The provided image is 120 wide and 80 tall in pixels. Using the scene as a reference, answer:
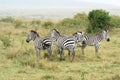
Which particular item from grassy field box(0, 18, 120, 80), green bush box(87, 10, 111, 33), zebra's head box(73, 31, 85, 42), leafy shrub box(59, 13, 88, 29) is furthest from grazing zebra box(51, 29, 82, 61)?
leafy shrub box(59, 13, 88, 29)

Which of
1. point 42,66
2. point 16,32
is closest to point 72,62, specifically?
point 42,66

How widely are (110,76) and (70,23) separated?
22.0m

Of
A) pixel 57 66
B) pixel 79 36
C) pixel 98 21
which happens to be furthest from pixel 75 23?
pixel 57 66

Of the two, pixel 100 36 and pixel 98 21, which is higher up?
pixel 98 21

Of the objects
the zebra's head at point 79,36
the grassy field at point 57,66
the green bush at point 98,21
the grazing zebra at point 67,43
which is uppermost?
the green bush at point 98,21

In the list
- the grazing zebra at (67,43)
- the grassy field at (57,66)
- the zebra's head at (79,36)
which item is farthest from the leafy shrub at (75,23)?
the grazing zebra at (67,43)

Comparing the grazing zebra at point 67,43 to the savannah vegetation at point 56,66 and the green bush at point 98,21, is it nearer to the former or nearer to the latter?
the savannah vegetation at point 56,66

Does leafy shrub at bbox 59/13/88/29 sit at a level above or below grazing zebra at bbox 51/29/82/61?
above

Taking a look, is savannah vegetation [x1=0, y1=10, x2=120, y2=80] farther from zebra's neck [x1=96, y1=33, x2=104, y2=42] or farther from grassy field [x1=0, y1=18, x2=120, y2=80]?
zebra's neck [x1=96, y1=33, x2=104, y2=42]

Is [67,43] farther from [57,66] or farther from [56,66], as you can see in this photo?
[56,66]

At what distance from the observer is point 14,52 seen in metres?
15.0

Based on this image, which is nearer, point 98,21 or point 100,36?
point 100,36

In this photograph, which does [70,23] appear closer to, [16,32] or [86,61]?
[16,32]

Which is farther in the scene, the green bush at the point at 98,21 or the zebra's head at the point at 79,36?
the green bush at the point at 98,21
